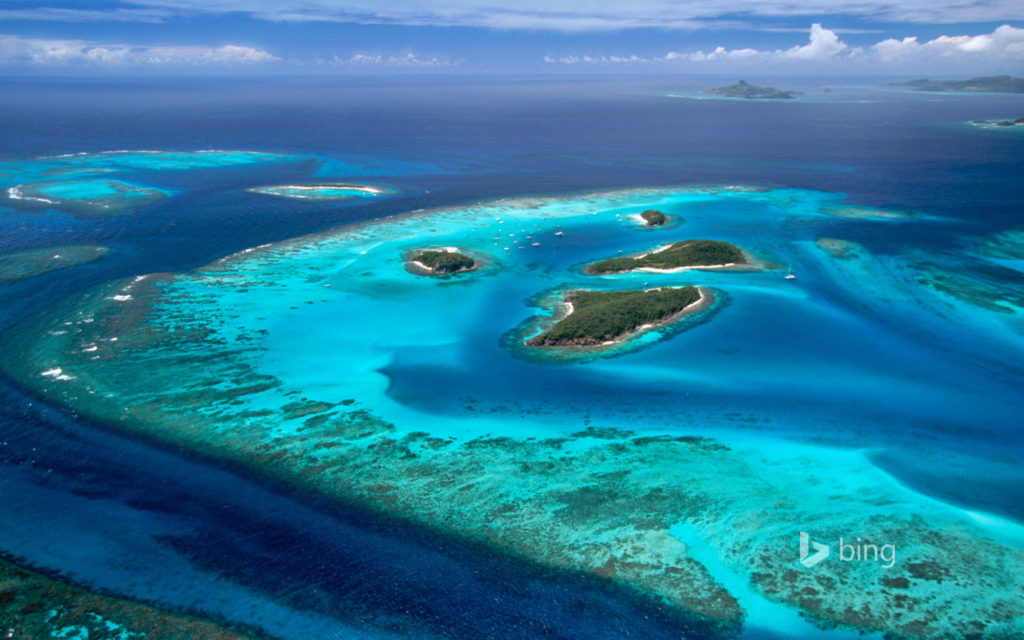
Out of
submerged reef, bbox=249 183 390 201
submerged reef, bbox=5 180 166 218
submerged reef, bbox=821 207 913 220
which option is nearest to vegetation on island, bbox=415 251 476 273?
submerged reef, bbox=249 183 390 201

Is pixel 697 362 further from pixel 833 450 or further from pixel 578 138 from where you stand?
pixel 578 138

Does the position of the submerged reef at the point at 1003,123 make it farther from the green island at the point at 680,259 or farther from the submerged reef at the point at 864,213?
the green island at the point at 680,259

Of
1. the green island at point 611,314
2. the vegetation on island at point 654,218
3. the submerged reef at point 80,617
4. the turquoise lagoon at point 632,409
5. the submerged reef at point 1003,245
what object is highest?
the vegetation on island at point 654,218

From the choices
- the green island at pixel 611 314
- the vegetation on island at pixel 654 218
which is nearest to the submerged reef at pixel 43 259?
the green island at pixel 611 314

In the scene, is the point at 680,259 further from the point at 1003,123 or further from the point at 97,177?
the point at 1003,123

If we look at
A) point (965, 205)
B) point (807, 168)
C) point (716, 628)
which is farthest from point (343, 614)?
point (807, 168)

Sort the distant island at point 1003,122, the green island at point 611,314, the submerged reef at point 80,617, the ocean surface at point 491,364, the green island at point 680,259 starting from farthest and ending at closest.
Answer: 1. the distant island at point 1003,122
2. the green island at point 680,259
3. the green island at point 611,314
4. the ocean surface at point 491,364
5. the submerged reef at point 80,617
